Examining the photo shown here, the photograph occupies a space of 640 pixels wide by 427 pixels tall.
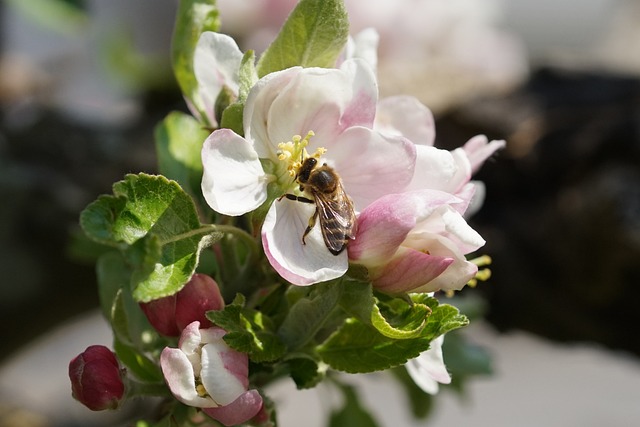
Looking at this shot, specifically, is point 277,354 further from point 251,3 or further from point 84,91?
point 84,91

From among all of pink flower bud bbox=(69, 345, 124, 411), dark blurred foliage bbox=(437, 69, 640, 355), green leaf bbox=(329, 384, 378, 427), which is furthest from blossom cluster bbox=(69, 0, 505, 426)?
dark blurred foliage bbox=(437, 69, 640, 355)

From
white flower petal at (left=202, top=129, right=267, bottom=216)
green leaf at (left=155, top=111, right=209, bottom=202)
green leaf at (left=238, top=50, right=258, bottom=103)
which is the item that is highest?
green leaf at (left=238, top=50, right=258, bottom=103)

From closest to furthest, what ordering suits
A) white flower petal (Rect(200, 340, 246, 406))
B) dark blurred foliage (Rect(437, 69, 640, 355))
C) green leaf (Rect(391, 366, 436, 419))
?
white flower petal (Rect(200, 340, 246, 406)) → green leaf (Rect(391, 366, 436, 419)) → dark blurred foliage (Rect(437, 69, 640, 355))

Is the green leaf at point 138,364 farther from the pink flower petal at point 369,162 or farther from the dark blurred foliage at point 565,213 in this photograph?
the dark blurred foliage at point 565,213

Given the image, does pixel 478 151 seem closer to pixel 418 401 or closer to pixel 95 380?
pixel 95 380

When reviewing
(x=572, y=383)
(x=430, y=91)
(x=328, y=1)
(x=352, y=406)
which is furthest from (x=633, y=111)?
(x=572, y=383)

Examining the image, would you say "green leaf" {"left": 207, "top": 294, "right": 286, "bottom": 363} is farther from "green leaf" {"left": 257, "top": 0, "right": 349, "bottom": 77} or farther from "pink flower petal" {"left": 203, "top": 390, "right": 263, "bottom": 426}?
"green leaf" {"left": 257, "top": 0, "right": 349, "bottom": 77}

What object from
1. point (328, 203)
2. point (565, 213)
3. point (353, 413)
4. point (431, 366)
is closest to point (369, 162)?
point (328, 203)
